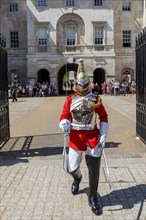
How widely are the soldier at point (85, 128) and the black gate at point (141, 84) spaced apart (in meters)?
4.57

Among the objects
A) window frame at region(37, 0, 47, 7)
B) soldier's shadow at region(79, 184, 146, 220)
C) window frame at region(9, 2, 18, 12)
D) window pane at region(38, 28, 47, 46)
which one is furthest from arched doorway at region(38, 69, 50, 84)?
soldier's shadow at region(79, 184, 146, 220)

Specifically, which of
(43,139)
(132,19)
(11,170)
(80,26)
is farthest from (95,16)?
(11,170)

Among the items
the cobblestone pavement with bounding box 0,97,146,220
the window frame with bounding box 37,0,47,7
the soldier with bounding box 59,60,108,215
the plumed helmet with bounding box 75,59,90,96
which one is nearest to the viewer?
the cobblestone pavement with bounding box 0,97,146,220

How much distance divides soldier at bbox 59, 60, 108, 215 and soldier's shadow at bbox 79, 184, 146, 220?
244 millimetres

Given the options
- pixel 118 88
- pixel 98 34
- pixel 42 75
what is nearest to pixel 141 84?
pixel 118 88

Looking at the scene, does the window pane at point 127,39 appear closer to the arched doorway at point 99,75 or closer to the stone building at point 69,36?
the stone building at point 69,36

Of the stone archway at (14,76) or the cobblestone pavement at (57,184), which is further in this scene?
the stone archway at (14,76)

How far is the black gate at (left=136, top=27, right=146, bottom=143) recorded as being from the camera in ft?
32.2

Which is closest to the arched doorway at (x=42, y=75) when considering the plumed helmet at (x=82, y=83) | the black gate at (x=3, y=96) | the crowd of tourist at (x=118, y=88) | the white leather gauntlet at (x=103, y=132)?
the crowd of tourist at (x=118, y=88)

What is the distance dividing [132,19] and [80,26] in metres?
6.28

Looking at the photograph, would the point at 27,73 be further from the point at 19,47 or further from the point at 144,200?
the point at 144,200

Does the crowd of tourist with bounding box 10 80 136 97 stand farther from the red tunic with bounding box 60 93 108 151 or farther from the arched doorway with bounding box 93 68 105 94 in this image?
the red tunic with bounding box 60 93 108 151

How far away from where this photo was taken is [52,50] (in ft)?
134

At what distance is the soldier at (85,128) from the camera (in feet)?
17.6
